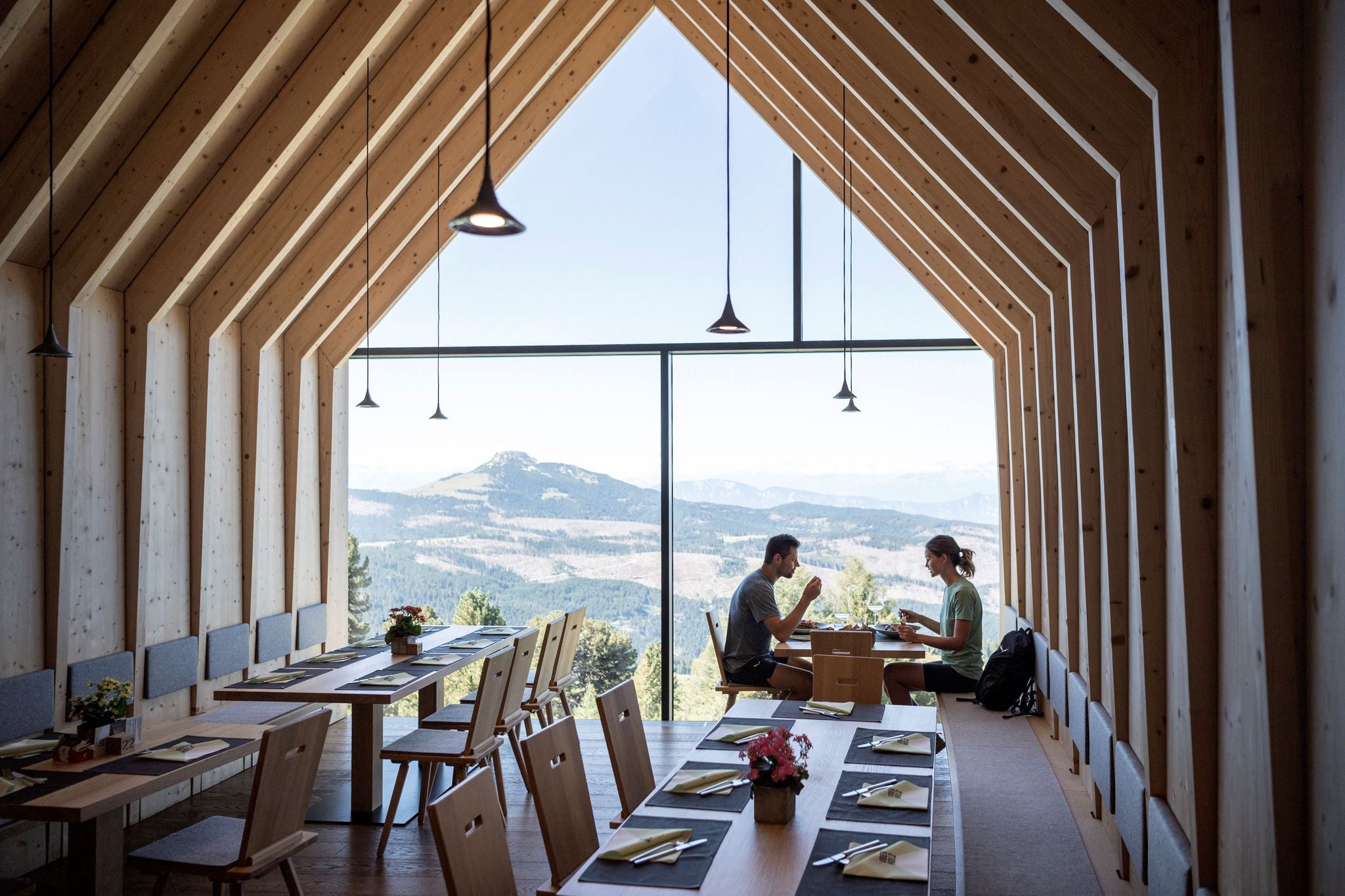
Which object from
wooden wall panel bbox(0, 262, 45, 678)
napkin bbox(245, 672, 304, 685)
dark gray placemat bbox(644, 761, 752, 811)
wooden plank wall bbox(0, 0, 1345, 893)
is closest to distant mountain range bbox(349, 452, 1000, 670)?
wooden plank wall bbox(0, 0, 1345, 893)

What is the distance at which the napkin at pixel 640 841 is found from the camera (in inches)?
107

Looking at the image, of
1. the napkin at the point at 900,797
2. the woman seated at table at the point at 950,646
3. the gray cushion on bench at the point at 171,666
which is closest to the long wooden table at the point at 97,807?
the gray cushion on bench at the point at 171,666

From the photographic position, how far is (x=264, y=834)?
361 cm

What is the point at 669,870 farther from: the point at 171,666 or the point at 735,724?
the point at 171,666

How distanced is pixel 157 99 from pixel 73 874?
351 centimetres

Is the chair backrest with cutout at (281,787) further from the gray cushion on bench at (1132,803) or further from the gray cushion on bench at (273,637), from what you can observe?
the gray cushion on bench at (273,637)

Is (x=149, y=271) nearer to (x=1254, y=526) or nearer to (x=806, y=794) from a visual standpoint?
(x=806, y=794)

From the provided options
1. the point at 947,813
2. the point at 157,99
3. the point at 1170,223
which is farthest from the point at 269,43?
the point at 947,813

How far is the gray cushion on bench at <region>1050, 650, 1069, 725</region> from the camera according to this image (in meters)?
4.94

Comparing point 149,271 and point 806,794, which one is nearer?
point 806,794

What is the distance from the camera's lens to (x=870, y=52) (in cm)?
468

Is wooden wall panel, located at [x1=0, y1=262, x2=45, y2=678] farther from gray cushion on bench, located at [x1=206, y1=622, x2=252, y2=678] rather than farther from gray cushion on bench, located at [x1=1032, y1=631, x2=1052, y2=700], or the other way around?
gray cushion on bench, located at [x1=1032, y1=631, x2=1052, y2=700]

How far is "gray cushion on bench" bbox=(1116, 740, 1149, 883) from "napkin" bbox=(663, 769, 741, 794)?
4.33 ft

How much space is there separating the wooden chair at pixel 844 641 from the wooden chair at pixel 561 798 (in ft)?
8.49
